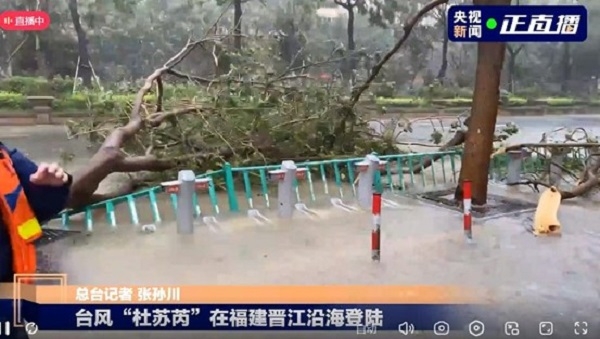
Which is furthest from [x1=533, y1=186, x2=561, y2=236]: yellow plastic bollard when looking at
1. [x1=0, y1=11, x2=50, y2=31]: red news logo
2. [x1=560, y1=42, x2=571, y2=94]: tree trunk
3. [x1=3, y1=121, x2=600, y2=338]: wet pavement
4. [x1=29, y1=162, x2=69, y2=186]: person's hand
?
[x1=0, y1=11, x2=50, y2=31]: red news logo

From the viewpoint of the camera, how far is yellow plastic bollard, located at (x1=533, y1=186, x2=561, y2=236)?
5.44 ft

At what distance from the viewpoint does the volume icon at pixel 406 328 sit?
4.92 ft

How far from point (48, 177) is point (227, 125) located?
0.73 m

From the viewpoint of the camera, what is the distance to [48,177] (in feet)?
4.42

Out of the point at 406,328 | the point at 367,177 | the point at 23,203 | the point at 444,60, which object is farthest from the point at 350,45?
the point at 23,203

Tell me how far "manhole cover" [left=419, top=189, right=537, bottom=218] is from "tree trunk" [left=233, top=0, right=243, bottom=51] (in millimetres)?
666

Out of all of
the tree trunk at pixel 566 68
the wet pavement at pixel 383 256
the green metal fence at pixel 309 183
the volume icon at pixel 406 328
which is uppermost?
the tree trunk at pixel 566 68

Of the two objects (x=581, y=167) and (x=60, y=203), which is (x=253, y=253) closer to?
(x=60, y=203)

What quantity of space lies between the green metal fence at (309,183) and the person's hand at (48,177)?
0.29m

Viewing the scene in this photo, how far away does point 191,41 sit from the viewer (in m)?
1.64

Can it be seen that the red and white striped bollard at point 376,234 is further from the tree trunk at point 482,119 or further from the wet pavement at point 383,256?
the tree trunk at point 482,119

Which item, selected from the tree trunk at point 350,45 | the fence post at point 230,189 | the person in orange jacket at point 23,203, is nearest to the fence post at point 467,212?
the tree trunk at point 350,45
